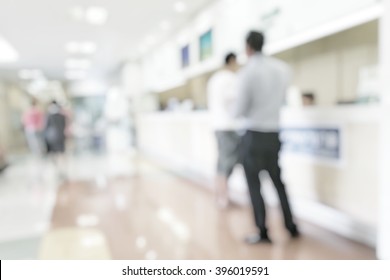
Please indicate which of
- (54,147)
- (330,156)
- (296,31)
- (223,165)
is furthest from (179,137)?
(330,156)

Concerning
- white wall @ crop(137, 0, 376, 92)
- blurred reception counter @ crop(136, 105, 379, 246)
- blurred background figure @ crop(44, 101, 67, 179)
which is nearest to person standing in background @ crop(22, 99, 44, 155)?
blurred background figure @ crop(44, 101, 67, 179)

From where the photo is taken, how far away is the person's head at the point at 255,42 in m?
2.11

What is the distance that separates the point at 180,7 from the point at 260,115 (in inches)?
120

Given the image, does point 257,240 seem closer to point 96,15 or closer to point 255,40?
point 255,40

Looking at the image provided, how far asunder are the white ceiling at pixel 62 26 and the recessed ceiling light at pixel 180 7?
61 mm

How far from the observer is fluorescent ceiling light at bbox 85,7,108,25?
3.97 m

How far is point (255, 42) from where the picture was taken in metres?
2.12

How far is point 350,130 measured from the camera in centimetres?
220

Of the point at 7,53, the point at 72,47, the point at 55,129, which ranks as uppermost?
the point at 72,47

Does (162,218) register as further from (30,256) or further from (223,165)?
(30,256)

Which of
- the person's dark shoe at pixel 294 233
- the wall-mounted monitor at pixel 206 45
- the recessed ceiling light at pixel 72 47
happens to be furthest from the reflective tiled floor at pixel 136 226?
the recessed ceiling light at pixel 72 47

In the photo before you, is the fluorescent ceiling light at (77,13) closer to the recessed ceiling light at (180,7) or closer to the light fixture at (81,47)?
the light fixture at (81,47)

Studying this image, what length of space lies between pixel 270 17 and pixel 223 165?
1578mm

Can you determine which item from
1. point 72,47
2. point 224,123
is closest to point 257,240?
point 224,123
